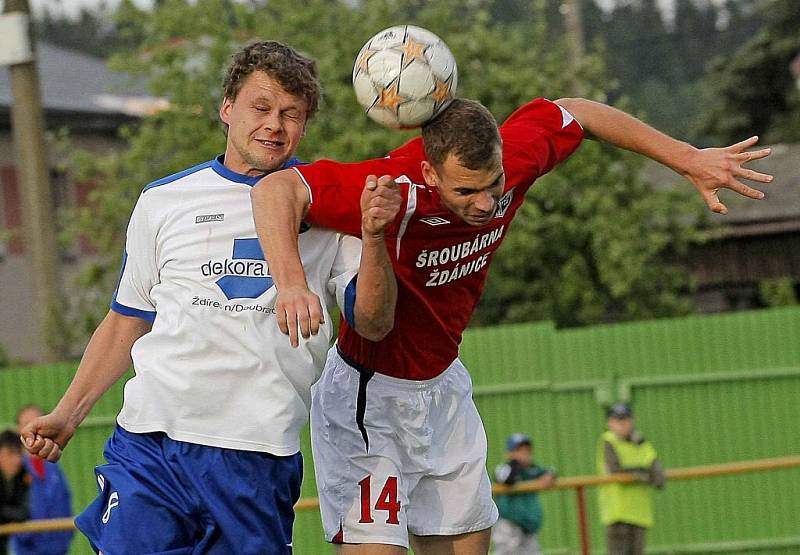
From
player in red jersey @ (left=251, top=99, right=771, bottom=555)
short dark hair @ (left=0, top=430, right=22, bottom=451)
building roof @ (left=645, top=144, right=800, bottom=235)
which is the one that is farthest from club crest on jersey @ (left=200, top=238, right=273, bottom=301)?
building roof @ (left=645, top=144, right=800, bottom=235)

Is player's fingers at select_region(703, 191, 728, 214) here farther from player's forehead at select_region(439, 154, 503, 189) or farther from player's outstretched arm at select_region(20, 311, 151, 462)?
player's outstretched arm at select_region(20, 311, 151, 462)

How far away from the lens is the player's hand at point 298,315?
3.69m

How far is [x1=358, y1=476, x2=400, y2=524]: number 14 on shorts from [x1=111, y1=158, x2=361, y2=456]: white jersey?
58cm

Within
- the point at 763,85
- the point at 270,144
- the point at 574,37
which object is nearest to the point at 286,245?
the point at 270,144

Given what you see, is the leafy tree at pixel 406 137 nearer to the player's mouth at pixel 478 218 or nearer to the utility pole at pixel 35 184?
the utility pole at pixel 35 184

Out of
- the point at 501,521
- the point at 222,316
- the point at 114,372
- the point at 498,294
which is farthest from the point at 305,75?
the point at 498,294

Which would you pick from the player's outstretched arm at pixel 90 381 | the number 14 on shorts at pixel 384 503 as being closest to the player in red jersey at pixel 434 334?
the number 14 on shorts at pixel 384 503

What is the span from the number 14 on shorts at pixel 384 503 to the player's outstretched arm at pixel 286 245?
1.08 meters

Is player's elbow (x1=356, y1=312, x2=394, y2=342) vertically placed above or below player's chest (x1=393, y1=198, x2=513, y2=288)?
below

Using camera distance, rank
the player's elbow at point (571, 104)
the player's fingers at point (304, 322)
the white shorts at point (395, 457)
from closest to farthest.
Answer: the player's fingers at point (304, 322) → the white shorts at point (395, 457) → the player's elbow at point (571, 104)

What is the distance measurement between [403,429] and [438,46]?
4.35 ft

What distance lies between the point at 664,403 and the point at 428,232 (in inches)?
361

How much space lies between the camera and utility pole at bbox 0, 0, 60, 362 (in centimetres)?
1362

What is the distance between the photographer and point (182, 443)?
4156mm
